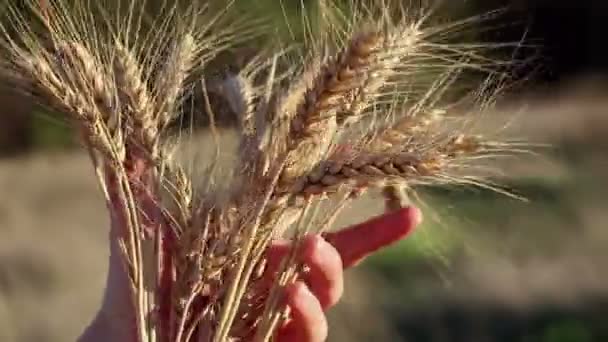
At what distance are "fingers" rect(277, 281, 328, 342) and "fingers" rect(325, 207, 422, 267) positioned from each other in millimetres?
91

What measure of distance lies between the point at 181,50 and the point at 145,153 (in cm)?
13

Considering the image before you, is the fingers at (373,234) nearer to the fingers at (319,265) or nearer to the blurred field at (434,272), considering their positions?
the fingers at (319,265)

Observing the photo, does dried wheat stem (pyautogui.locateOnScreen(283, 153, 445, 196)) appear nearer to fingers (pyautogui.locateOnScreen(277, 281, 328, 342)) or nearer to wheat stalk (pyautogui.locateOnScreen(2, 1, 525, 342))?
wheat stalk (pyautogui.locateOnScreen(2, 1, 525, 342))

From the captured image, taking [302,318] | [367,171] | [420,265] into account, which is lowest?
[420,265]

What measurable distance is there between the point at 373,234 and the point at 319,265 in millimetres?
99

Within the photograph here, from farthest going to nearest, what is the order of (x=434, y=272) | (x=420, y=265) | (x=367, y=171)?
(x=420, y=265)
(x=434, y=272)
(x=367, y=171)

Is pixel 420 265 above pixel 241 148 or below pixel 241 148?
below

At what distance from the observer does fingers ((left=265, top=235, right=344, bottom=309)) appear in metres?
1.06

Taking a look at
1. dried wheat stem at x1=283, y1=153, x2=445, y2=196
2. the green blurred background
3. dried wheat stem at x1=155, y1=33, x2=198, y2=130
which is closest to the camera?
dried wheat stem at x1=283, y1=153, x2=445, y2=196

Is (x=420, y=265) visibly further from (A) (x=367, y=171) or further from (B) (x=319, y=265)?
(A) (x=367, y=171)

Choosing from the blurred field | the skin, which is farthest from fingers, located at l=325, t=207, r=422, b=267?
the blurred field

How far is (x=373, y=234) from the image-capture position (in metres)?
1.19

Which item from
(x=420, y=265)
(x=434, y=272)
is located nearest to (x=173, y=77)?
(x=434, y=272)

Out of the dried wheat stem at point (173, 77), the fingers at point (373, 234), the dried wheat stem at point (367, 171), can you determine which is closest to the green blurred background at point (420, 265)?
the fingers at point (373, 234)
